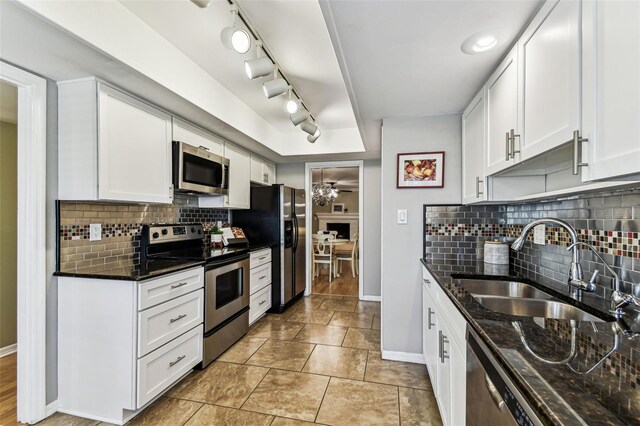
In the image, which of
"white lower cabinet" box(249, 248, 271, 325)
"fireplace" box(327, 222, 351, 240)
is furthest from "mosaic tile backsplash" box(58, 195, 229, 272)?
"fireplace" box(327, 222, 351, 240)

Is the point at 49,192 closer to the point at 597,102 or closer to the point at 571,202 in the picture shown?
the point at 597,102

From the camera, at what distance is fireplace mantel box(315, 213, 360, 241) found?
9.41m

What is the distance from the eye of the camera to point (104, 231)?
2162 millimetres

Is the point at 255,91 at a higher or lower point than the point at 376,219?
higher

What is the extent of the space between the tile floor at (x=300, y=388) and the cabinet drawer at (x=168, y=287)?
69cm

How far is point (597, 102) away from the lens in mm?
869

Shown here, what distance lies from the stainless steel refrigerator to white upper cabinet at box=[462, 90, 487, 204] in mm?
2187

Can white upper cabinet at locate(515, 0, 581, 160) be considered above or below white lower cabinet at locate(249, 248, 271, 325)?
above

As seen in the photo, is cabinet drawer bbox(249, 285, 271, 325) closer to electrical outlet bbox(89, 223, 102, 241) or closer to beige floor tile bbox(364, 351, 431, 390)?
beige floor tile bbox(364, 351, 431, 390)

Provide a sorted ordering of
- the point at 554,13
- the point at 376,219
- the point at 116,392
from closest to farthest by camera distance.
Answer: the point at 554,13 → the point at 116,392 → the point at 376,219

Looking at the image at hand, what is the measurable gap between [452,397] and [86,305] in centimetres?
210

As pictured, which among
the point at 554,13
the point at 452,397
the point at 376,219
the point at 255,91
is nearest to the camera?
the point at 554,13

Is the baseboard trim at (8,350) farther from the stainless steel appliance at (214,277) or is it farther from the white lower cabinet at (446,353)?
the white lower cabinet at (446,353)

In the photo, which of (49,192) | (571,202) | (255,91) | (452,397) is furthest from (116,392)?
(571,202)
